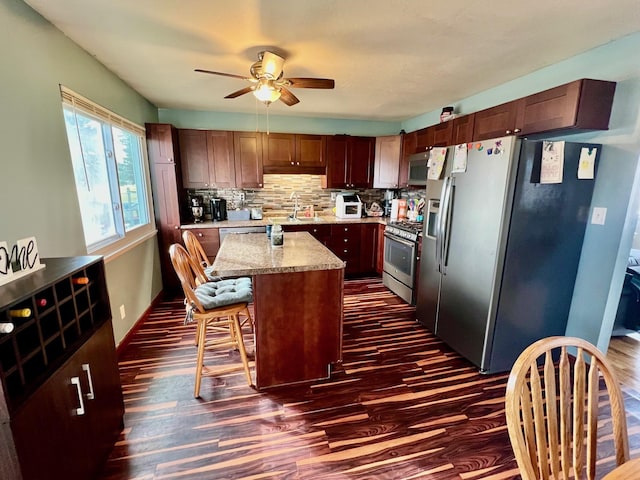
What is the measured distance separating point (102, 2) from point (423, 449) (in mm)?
2931

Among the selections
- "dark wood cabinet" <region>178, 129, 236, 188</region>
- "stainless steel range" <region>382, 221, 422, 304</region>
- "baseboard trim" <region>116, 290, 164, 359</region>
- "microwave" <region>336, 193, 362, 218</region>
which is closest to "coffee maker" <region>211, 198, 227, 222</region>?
"dark wood cabinet" <region>178, 129, 236, 188</region>

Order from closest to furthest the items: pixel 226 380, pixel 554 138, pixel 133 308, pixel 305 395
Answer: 1. pixel 305 395
2. pixel 226 380
3. pixel 554 138
4. pixel 133 308

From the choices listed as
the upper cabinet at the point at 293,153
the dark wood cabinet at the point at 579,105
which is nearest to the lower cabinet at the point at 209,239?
the upper cabinet at the point at 293,153

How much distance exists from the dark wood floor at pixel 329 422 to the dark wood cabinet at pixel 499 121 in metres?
1.96

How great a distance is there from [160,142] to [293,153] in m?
1.65

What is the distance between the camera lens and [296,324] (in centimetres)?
201

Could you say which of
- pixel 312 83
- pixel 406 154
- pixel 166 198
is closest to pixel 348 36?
pixel 312 83

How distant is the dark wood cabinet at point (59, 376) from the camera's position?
38.2 inches

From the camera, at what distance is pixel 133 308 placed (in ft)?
9.15

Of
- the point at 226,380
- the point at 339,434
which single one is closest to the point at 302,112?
the point at 226,380

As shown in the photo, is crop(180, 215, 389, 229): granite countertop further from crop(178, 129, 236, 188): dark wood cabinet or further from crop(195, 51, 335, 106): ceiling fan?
crop(195, 51, 335, 106): ceiling fan

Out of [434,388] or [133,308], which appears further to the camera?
[133,308]

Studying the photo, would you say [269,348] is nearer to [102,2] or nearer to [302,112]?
[102,2]

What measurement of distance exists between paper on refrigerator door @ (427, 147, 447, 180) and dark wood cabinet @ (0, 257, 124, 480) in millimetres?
2466
